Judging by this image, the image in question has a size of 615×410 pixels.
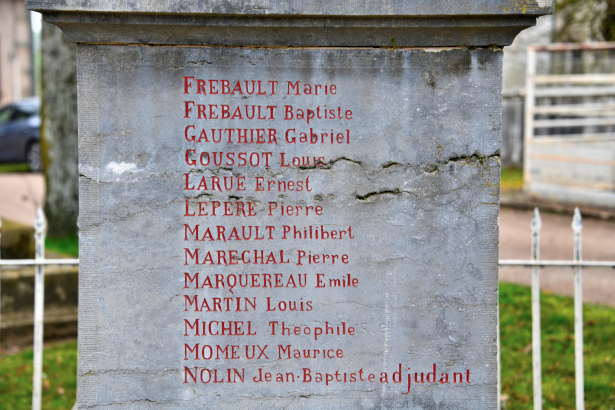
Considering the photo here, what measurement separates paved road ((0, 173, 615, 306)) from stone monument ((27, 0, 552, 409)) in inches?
124

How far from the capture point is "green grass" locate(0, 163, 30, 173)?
656 inches

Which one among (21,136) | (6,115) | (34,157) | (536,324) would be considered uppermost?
(6,115)

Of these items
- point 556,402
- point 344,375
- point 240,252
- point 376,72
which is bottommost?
point 556,402

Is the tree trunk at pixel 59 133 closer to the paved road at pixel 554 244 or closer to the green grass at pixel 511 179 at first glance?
the paved road at pixel 554 244

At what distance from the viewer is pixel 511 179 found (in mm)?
14602

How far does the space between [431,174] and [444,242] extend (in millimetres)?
300

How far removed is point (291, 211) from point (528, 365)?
311 centimetres

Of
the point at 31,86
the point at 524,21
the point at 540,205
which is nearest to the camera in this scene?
the point at 524,21

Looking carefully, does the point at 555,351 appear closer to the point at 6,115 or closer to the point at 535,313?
the point at 535,313

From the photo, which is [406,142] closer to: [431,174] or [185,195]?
[431,174]

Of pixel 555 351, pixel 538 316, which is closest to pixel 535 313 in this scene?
pixel 538 316

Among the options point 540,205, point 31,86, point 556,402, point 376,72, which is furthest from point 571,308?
point 31,86

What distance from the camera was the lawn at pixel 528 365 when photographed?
175 inches

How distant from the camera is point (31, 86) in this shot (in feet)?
110
